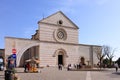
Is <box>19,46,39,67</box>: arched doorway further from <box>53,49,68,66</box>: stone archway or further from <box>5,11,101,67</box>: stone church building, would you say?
<box>53,49,68,66</box>: stone archway

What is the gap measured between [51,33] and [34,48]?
5195mm

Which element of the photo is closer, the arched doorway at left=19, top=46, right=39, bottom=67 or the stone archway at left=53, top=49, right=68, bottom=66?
the arched doorway at left=19, top=46, right=39, bottom=67

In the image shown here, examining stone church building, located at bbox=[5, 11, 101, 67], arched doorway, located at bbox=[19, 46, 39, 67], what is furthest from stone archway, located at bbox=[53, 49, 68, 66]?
arched doorway, located at bbox=[19, 46, 39, 67]

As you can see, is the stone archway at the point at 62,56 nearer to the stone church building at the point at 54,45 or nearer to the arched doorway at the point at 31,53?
the stone church building at the point at 54,45

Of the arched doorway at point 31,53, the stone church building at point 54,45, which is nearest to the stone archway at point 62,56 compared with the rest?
the stone church building at point 54,45

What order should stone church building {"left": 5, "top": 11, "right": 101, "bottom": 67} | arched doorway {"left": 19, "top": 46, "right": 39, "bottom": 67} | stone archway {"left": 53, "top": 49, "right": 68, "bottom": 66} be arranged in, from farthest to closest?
stone archway {"left": 53, "top": 49, "right": 68, "bottom": 66}, arched doorway {"left": 19, "top": 46, "right": 39, "bottom": 67}, stone church building {"left": 5, "top": 11, "right": 101, "bottom": 67}

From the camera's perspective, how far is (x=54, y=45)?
57.0 meters

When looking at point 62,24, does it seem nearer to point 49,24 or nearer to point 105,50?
point 49,24

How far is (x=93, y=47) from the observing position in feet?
208

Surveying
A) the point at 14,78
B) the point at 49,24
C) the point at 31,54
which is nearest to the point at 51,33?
the point at 49,24

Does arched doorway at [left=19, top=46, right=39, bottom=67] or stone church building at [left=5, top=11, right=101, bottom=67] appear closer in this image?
stone church building at [left=5, top=11, right=101, bottom=67]

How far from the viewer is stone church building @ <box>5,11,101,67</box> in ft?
170

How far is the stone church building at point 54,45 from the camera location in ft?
170

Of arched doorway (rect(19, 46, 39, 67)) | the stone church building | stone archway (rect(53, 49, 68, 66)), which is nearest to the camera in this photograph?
the stone church building
